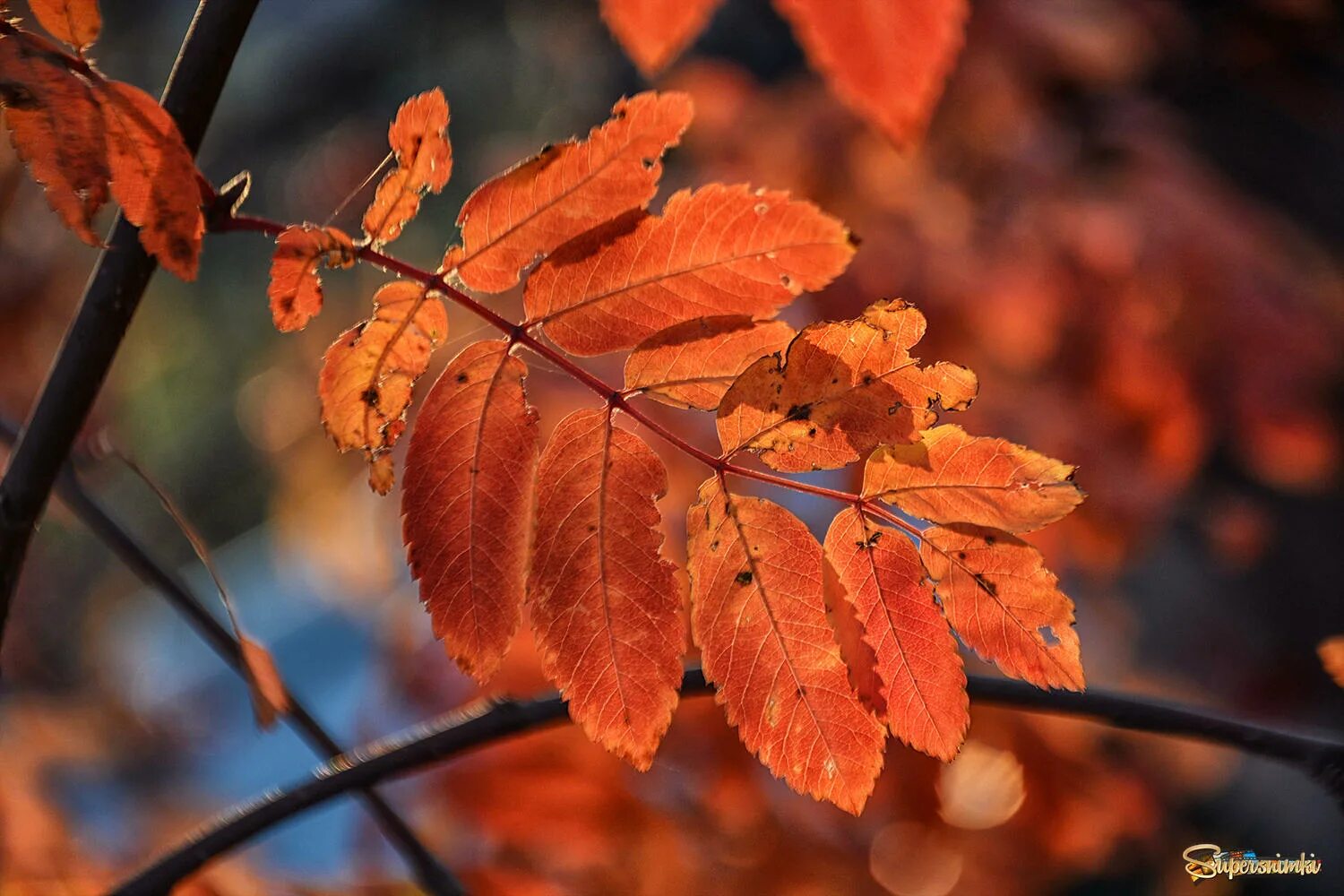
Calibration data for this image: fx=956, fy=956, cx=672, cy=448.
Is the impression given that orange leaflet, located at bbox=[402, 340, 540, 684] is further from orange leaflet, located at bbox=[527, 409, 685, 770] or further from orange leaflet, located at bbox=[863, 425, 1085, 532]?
orange leaflet, located at bbox=[863, 425, 1085, 532]

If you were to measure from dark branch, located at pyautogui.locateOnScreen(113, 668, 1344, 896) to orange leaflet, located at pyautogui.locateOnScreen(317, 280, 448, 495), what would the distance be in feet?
0.57

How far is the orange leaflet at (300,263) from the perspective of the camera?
0.47 meters

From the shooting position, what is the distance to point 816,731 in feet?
1.54

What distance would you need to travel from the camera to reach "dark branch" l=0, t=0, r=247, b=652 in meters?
0.47

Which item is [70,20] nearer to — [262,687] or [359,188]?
[359,188]

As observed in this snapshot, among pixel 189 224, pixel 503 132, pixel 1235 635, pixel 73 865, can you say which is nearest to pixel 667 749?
pixel 73 865

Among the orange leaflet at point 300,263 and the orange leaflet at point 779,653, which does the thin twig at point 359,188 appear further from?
the orange leaflet at point 779,653

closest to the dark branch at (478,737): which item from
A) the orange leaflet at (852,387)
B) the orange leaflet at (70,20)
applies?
the orange leaflet at (852,387)

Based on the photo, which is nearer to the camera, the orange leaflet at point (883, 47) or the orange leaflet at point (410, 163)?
the orange leaflet at point (410, 163)

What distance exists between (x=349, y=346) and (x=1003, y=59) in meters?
1.70

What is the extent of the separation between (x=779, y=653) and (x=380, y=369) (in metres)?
0.25

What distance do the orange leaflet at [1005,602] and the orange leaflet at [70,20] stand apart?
18.6 inches

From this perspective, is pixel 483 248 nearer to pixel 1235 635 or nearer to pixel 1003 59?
pixel 1003 59

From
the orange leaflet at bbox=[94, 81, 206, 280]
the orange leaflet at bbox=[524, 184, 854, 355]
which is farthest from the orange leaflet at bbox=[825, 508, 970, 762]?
the orange leaflet at bbox=[94, 81, 206, 280]
